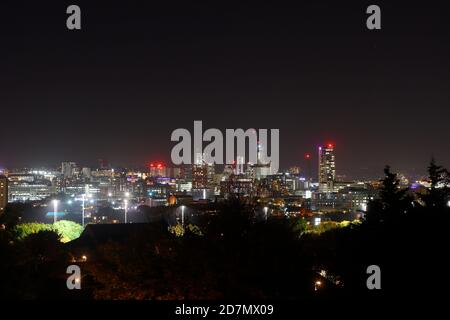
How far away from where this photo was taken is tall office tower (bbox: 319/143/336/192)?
4466 inches

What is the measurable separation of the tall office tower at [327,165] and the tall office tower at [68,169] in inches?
2244

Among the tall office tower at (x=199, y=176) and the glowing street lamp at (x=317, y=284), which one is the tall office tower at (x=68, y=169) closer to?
the tall office tower at (x=199, y=176)

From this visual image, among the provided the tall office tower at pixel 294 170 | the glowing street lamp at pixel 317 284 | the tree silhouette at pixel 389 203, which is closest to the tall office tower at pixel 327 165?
the tall office tower at pixel 294 170

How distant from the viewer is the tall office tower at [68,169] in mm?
117900

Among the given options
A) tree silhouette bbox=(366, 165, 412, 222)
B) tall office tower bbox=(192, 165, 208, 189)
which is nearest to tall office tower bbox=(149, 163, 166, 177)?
tall office tower bbox=(192, 165, 208, 189)

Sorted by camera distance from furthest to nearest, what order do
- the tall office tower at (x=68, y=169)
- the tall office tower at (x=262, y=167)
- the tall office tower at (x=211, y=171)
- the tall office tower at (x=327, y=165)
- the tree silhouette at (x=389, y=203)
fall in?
the tall office tower at (x=68, y=169) < the tall office tower at (x=327, y=165) < the tall office tower at (x=211, y=171) < the tall office tower at (x=262, y=167) < the tree silhouette at (x=389, y=203)

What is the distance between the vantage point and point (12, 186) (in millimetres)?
91750

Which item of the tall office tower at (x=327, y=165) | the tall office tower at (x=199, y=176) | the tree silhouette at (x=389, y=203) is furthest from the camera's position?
the tall office tower at (x=327, y=165)

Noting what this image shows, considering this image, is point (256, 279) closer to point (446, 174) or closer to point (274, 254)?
point (274, 254)

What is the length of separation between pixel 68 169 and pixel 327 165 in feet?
199

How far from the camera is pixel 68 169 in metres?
121

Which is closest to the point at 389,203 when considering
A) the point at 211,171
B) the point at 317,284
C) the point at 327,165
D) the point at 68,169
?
the point at 317,284

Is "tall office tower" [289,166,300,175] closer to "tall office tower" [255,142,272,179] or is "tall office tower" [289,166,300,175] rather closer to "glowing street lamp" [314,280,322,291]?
"tall office tower" [255,142,272,179]

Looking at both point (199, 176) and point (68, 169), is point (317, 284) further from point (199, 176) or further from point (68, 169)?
point (68, 169)
